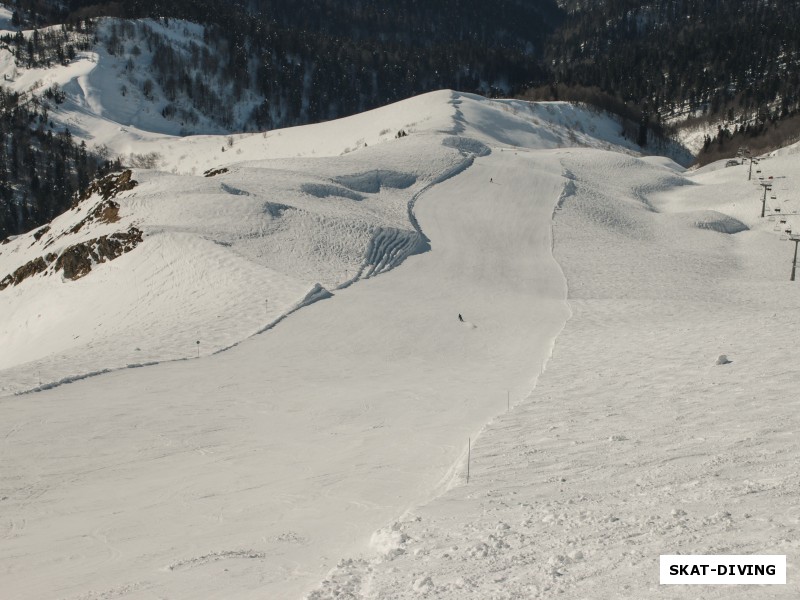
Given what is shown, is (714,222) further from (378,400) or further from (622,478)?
(622,478)

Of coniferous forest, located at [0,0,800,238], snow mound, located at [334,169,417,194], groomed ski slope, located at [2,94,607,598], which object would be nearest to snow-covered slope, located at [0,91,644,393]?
snow mound, located at [334,169,417,194]

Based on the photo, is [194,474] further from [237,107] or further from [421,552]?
[237,107]

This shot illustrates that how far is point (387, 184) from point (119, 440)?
121 ft

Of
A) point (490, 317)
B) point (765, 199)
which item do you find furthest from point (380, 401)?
point (765, 199)

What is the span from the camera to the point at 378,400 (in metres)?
18.2

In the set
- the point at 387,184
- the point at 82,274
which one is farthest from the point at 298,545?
the point at 387,184

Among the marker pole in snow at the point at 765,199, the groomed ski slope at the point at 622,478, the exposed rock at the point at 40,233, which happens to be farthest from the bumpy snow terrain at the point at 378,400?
the marker pole in snow at the point at 765,199

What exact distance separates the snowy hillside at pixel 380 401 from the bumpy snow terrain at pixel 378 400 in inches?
3.0

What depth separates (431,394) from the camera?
Answer: 18.9 meters

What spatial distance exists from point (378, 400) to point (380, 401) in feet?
0.32

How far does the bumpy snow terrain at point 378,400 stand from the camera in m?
9.02

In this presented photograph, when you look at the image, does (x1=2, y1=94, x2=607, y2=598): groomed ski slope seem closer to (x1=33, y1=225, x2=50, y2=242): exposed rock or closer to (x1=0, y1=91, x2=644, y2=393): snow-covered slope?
(x1=0, y1=91, x2=644, y2=393): snow-covered slope

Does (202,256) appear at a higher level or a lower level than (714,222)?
higher

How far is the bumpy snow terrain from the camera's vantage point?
902 centimetres
